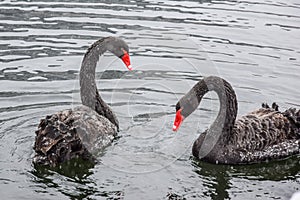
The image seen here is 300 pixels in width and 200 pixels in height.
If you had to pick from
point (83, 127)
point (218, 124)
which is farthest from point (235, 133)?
point (83, 127)

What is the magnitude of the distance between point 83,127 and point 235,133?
1872 millimetres

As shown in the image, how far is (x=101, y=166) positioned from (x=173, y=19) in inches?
284

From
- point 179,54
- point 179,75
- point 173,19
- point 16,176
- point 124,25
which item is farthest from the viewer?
point 173,19

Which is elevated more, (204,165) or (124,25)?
(124,25)

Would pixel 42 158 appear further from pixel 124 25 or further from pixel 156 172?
pixel 124 25

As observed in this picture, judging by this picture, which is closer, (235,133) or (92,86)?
(235,133)

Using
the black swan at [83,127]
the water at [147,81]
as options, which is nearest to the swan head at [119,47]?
the black swan at [83,127]

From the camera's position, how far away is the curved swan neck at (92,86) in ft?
26.3

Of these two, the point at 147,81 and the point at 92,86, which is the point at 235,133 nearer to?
the point at 92,86

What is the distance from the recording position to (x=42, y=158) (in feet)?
21.7

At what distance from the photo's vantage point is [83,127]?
23.1ft

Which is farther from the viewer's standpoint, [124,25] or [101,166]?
[124,25]

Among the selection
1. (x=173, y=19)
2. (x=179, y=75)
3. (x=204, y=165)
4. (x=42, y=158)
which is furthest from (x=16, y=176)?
(x=173, y=19)

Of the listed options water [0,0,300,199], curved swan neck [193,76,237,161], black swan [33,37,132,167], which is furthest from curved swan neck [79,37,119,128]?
curved swan neck [193,76,237,161]
